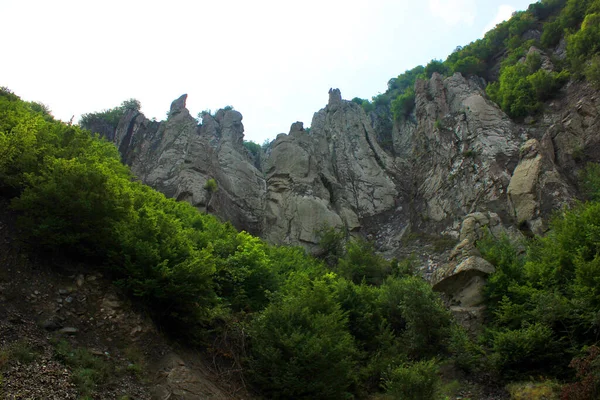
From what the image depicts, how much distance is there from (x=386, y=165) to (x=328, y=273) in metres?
23.9

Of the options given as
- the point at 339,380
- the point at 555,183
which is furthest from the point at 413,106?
the point at 339,380

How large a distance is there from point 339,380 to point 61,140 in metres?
11.9

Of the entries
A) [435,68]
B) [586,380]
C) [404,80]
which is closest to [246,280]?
[586,380]

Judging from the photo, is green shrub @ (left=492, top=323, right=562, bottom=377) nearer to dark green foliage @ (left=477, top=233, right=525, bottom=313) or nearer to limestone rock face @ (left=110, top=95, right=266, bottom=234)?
dark green foliage @ (left=477, top=233, right=525, bottom=313)

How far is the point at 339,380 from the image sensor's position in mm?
11391

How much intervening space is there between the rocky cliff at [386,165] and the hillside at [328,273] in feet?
0.65

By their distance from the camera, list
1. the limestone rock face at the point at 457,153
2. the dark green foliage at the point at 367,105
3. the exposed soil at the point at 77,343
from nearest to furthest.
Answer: the exposed soil at the point at 77,343
the limestone rock face at the point at 457,153
the dark green foliage at the point at 367,105

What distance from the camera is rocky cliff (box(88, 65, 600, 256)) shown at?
27141 millimetres

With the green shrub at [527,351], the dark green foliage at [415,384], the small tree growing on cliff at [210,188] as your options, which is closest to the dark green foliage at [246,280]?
the dark green foliage at [415,384]

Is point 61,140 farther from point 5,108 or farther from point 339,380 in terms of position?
point 339,380

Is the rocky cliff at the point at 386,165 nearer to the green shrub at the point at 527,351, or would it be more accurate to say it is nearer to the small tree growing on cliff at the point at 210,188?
the small tree growing on cliff at the point at 210,188

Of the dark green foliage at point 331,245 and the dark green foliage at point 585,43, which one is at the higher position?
the dark green foliage at point 585,43

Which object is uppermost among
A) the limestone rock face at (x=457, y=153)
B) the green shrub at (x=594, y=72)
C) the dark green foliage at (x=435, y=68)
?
the dark green foliage at (x=435, y=68)

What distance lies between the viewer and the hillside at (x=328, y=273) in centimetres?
1046
